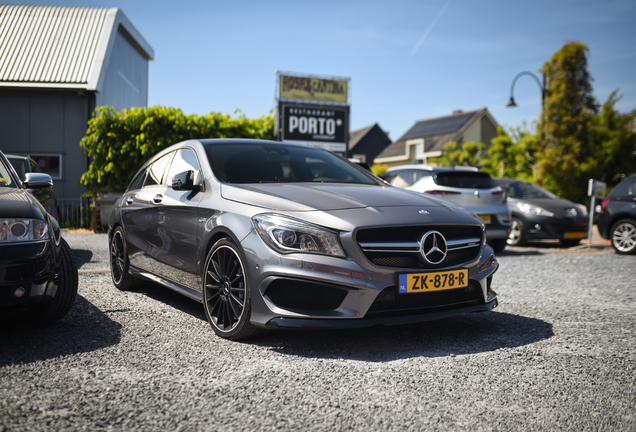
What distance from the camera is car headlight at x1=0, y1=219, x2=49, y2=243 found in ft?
11.6

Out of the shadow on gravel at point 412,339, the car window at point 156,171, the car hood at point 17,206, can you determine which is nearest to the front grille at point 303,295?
the shadow on gravel at point 412,339

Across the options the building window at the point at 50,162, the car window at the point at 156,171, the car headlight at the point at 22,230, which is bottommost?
the car headlight at the point at 22,230

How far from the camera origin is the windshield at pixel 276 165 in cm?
461

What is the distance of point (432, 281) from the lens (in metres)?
3.74

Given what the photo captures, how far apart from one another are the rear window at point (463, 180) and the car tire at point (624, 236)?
308 cm

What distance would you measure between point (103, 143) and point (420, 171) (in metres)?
9.19

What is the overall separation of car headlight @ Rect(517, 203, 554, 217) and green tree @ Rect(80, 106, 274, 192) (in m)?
8.75

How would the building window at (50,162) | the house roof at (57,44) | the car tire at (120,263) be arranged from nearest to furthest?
the car tire at (120,263), the house roof at (57,44), the building window at (50,162)

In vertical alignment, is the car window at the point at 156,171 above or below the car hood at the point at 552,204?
above

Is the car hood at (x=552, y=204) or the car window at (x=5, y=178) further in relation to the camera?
the car hood at (x=552, y=204)

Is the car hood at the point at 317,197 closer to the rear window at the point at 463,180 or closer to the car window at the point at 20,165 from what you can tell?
the rear window at the point at 463,180

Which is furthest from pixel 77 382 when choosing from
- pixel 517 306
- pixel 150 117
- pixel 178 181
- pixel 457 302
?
pixel 150 117

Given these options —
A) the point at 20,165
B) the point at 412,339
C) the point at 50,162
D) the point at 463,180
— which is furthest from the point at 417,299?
the point at 50,162

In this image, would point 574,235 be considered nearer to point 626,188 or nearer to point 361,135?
point 626,188
